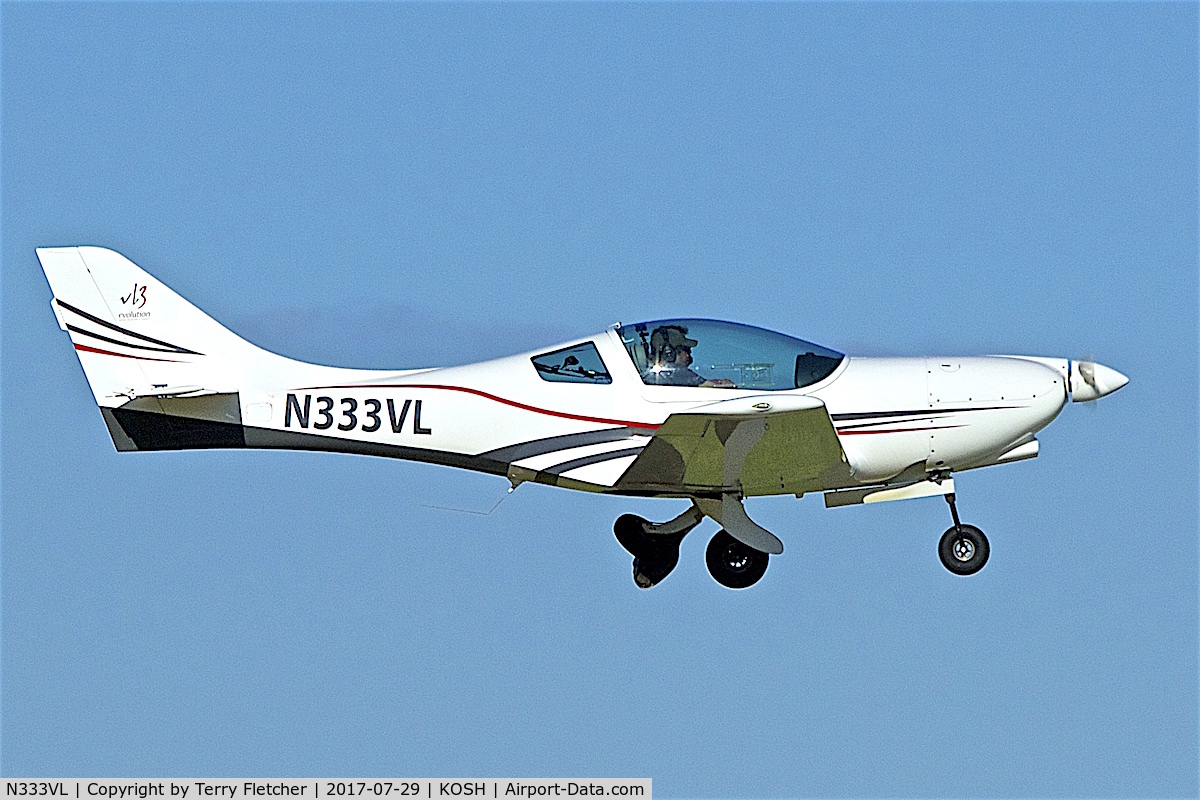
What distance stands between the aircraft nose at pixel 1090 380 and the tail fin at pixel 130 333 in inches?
287

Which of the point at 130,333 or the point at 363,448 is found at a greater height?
the point at 130,333

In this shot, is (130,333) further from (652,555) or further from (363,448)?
(652,555)

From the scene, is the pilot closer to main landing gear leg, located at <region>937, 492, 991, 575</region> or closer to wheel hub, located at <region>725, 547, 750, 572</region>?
wheel hub, located at <region>725, 547, 750, 572</region>

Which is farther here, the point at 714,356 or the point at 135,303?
the point at 135,303

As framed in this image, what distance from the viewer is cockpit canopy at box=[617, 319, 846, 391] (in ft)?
57.5

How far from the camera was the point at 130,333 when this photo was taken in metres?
18.7

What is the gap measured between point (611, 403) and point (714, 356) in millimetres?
990

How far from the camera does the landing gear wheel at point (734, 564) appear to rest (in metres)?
18.9

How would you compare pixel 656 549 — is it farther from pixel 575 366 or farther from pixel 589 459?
pixel 575 366

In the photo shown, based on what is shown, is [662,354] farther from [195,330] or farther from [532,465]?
[195,330]

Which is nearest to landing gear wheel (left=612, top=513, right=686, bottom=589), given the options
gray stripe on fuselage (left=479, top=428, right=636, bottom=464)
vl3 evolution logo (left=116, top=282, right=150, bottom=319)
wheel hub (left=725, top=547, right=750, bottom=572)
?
wheel hub (left=725, top=547, right=750, bottom=572)

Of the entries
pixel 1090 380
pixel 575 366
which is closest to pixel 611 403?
pixel 575 366

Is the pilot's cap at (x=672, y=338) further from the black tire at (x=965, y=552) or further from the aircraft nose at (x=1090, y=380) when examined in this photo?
the aircraft nose at (x=1090, y=380)

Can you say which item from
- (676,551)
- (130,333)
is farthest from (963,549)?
(130,333)
